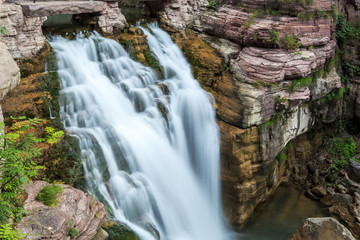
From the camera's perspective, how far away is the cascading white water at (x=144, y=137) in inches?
270

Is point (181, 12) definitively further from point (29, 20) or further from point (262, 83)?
point (29, 20)

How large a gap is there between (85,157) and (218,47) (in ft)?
18.9

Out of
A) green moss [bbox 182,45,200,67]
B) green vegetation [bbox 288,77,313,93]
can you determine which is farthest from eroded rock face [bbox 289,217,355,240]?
green moss [bbox 182,45,200,67]

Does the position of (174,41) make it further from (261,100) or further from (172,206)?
(172,206)

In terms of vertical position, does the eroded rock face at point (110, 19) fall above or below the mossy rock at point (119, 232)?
above

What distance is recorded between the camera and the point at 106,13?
31.9 ft

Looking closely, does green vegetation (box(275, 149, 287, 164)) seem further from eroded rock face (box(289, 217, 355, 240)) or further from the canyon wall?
eroded rock face (box(289, 217, 355, 240))

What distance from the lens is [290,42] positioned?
9.01m

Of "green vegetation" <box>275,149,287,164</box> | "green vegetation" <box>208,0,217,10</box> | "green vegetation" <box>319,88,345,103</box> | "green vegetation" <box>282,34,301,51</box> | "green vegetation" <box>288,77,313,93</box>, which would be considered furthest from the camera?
"green vegetation" <box>208,0,217,10</box>

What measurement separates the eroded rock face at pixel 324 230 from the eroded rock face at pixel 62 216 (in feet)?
15.5

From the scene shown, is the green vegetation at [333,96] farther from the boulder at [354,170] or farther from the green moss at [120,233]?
the green moss at [120,233]

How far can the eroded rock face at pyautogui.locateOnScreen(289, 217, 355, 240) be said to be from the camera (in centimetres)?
702

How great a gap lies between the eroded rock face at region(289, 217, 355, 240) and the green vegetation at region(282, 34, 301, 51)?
4.60 m

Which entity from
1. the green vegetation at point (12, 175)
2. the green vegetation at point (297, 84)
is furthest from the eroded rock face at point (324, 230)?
the green vegetation at point (12, 175)
